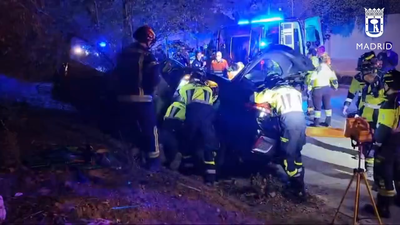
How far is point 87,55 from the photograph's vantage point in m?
9.31

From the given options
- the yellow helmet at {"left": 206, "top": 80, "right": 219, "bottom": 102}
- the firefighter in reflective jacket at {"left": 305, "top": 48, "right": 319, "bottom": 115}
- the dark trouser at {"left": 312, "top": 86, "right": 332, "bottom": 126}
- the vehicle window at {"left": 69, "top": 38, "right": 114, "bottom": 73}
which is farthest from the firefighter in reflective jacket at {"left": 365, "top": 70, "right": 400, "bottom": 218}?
the vehicle window at {"left": 69, "top": 38, "right": 114, "bottom": 73}

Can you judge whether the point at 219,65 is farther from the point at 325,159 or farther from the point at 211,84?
the point at 211,84

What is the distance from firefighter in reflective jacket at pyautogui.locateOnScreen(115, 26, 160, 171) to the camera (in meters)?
5.83

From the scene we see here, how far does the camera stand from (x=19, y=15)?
669 cm

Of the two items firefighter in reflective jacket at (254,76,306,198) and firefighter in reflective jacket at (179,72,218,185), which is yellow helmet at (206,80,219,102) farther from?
firefighter in reflective jacket at (254,76,306,198)

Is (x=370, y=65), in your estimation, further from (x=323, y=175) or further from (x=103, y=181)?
(x=103, y=181)

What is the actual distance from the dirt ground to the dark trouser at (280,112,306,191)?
0.94 feet

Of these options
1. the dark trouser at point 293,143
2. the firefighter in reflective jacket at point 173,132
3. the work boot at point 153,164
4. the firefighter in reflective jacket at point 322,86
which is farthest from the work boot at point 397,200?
the firefighter in reflective jacket at point 322,86

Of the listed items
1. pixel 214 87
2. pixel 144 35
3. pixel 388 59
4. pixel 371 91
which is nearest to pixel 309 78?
pixel 388 59

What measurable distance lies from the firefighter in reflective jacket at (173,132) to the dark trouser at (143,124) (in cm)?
26

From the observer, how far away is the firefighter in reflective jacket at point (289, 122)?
5094mm

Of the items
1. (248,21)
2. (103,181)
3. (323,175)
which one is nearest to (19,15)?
(103,181)

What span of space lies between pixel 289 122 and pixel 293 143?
249mm

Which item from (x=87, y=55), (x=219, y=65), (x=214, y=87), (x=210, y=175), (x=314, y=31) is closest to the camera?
(x=210, y=175)
